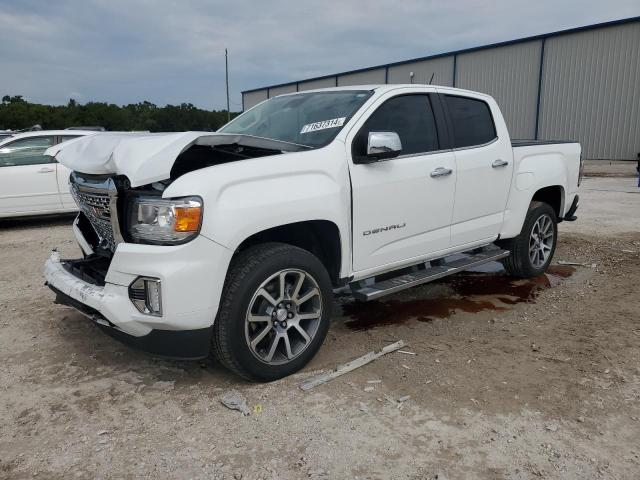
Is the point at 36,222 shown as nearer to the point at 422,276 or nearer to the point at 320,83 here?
the point at 422,276

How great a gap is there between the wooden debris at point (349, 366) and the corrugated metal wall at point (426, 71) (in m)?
28.3

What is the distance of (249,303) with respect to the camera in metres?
3.09

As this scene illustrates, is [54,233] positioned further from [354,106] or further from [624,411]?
[624,411]

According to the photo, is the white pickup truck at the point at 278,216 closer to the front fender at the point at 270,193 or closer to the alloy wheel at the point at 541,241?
the front fender at the point at 270,193

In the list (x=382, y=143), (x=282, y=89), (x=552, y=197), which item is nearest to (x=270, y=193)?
(x=382, y=143)

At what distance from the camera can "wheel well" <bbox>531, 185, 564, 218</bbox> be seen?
5.74m

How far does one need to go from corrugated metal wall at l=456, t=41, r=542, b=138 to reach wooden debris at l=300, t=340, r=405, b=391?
84.2 ft

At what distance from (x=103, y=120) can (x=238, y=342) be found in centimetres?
5365

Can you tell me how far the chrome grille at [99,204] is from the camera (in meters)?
3.14

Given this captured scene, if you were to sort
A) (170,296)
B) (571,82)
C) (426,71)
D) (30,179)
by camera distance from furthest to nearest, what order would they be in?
1. (426,71)
2. (571,82)
3. (30,179)
4. (170,296)

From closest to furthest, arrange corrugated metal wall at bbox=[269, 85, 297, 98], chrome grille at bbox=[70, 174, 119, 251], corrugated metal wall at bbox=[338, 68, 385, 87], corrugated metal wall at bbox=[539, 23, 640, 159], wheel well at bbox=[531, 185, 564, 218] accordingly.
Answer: chrome grille at bbox=[70, 174, 119, 251] → wheel well at bbox=[531, 185, 564, 218] → corrugated metal wall at bbox=[539, 23, 640, 159] → corrugated metal wall at bbox=[338, 68, 385, 87] → corrugated metal wall at bbox=[269, 85, 297, 98]

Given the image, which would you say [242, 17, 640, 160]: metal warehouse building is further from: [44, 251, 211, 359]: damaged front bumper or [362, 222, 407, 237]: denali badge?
[44, 251, 211, 359]: damaged front bumper

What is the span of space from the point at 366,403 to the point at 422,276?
1.39 m

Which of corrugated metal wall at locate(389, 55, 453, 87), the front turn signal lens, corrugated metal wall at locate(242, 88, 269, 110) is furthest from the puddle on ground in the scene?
corrugated metal wall at locate(242, 88, 269, 110)
